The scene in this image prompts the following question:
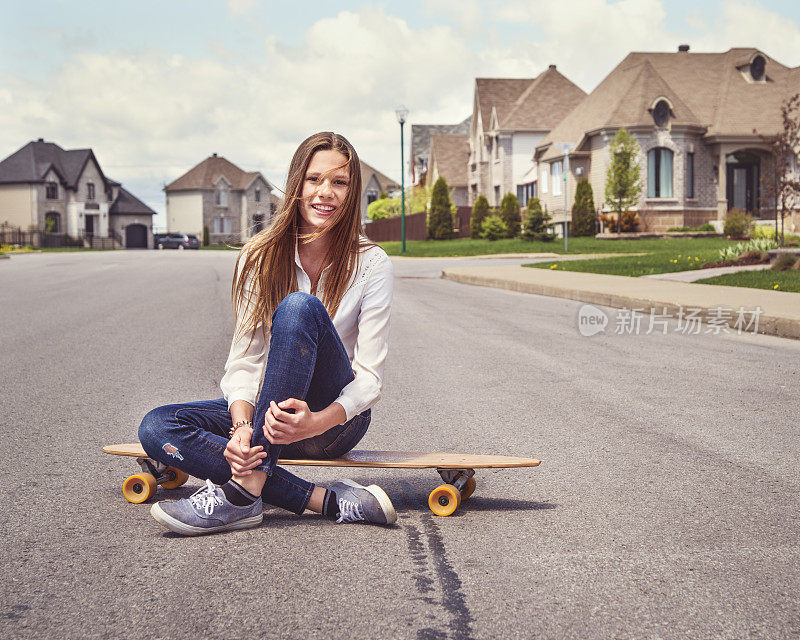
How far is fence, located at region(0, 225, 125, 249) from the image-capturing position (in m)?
69.0

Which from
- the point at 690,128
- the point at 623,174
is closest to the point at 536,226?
the point at 623,174

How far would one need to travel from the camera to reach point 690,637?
2.69 m

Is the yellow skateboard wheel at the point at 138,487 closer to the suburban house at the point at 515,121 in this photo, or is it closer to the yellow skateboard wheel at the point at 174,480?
the yellow skateboard wheel at the point at 174,480

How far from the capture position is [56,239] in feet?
246

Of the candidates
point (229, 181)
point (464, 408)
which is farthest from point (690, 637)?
point (229, 181)

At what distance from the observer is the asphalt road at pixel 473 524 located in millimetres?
2846

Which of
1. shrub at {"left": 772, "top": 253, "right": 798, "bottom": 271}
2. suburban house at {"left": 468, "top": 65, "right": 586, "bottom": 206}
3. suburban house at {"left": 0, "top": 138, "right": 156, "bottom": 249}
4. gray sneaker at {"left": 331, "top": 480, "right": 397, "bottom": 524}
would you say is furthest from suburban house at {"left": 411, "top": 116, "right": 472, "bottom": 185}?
gray sneaker at {"left": 331, "top": 480, "right": 397, "bottom": 524}

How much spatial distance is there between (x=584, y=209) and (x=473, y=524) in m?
36.7

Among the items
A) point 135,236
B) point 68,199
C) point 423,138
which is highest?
point 423,138

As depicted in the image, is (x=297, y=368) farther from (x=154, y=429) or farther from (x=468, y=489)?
(x=468, y=489)

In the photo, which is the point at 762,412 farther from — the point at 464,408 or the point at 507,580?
the point at 507,580

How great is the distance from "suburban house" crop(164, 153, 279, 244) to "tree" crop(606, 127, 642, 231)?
5928 cm

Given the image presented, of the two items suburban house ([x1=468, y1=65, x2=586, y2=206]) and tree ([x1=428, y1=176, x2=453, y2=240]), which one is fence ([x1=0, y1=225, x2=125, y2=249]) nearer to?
tree ([x1=428, y1=176, x2=453, y2=240])

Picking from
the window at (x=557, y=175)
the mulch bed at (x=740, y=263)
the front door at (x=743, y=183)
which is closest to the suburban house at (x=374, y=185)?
the window at (x=557, y=175)
